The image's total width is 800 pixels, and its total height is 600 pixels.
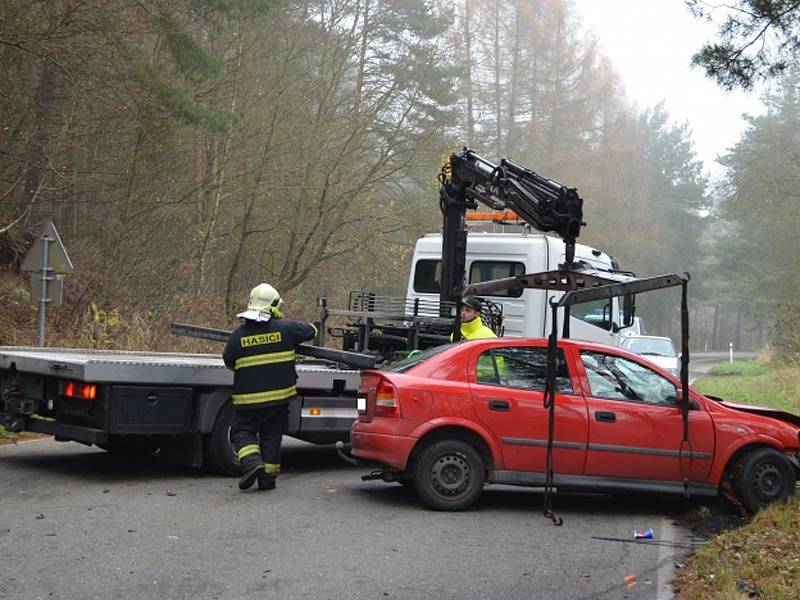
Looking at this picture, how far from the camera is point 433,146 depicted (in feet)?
93.2

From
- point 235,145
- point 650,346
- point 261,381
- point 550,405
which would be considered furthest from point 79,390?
point 650,346

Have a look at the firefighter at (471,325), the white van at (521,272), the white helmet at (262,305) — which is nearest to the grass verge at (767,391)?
the white van at (521,272)

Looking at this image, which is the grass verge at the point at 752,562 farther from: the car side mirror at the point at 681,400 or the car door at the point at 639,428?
the car side mirror at the point at 681,400

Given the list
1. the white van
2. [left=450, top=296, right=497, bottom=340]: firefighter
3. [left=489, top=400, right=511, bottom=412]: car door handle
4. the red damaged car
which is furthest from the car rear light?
the white van

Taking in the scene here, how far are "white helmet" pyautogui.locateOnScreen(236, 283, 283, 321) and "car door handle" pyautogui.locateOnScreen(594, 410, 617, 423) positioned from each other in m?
3.04

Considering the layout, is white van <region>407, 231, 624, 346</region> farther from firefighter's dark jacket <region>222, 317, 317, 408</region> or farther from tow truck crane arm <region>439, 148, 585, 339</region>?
firefighter's dark jacket <region>222, 317, 317, 408</region>

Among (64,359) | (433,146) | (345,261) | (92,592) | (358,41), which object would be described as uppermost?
(358,41)

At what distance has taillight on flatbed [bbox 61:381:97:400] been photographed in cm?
918

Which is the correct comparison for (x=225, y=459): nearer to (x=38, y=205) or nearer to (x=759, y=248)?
(x=38, y=205)

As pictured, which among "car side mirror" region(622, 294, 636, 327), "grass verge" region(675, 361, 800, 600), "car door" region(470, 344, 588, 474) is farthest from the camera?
"car side mirror" region(622, 294, 636, 327)

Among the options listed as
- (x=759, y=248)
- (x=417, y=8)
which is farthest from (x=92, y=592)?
(x=759, y=248)

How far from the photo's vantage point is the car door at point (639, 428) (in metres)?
8.73

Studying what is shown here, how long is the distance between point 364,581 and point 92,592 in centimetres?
157

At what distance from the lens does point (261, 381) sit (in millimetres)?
9234
